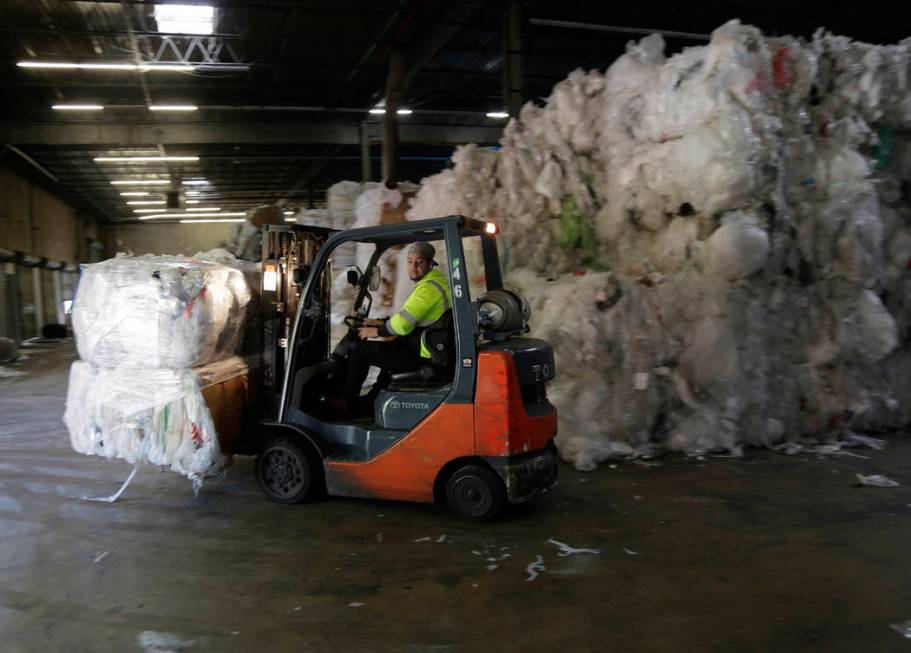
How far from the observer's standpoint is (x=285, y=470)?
4465mm

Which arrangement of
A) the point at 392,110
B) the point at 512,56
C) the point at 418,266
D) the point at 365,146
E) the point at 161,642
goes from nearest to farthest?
the point at 161,642 < the point at 418,266 < the point at 512,56 < the point at 392,110 < the point at 365,146

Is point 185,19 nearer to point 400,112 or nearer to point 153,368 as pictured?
point 400,112

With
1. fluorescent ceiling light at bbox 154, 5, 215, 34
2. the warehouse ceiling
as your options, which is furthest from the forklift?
the warehouse ceiling

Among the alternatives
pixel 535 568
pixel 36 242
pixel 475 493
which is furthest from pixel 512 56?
pixel 36 242

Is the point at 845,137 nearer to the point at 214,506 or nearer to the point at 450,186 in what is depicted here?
the point at 450,186

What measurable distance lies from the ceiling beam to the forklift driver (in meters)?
14.3

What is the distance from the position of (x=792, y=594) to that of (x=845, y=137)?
464 centimetres

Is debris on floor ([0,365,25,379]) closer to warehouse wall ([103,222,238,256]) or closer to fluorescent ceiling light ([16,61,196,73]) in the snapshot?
fluorescent ceiling light ([16,61,196,73])

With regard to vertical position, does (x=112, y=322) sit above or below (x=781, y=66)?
below

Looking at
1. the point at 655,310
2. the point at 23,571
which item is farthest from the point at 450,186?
the point at 23,571

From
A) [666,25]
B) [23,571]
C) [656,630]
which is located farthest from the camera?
[666,25]

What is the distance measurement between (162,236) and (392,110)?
21.9 metres

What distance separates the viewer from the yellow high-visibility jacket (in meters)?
4.09

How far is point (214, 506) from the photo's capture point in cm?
446
